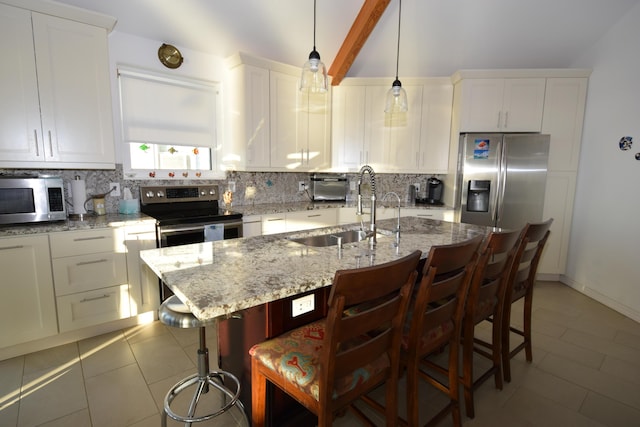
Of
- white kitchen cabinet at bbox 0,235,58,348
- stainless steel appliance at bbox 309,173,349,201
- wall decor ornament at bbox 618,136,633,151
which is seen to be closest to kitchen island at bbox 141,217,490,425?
white kitchen cabinet at bbox 0,235,58,348

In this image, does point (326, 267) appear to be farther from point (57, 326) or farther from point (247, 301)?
point (57, 326)

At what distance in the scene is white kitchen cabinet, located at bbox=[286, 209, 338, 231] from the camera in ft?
12.2

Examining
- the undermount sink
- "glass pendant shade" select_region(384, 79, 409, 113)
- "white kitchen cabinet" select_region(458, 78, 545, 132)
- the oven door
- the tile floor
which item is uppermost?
"white kitchen cabinet" select_region(458, 78, 545, 132)

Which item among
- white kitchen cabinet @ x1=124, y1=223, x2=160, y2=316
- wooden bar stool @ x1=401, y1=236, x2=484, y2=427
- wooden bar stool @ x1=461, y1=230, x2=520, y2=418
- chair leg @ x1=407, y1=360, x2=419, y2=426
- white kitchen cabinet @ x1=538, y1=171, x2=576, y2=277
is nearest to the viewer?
wooden bar stool @ x1=401, y1=236, x2=484, y2=427

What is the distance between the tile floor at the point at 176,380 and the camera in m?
1.78

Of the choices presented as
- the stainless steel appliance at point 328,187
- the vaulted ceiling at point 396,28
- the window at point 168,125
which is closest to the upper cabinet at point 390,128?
the stainless steel appliance at point 328,187

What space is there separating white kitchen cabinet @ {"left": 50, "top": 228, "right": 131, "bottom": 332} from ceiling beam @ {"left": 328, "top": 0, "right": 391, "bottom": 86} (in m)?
2.95

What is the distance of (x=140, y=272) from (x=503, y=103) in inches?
168

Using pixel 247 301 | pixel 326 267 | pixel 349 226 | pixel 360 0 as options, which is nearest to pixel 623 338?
pixel 349 226

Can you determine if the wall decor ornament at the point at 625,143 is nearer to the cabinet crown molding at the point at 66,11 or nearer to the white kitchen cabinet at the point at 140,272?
the white kitchen cabinet at the point at 140,272

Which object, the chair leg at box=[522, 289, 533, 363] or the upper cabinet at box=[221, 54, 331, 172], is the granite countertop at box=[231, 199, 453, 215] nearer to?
the upper cabinet at box=[221, 54, 331, 172]

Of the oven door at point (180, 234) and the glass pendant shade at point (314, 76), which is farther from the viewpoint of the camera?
the oven door at point (180, 234)

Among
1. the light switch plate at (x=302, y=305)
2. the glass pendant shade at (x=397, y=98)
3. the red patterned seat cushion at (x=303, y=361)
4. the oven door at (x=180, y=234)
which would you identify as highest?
the glass pendant shade at (x=397, y=98)

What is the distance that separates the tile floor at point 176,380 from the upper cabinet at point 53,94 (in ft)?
4.83
